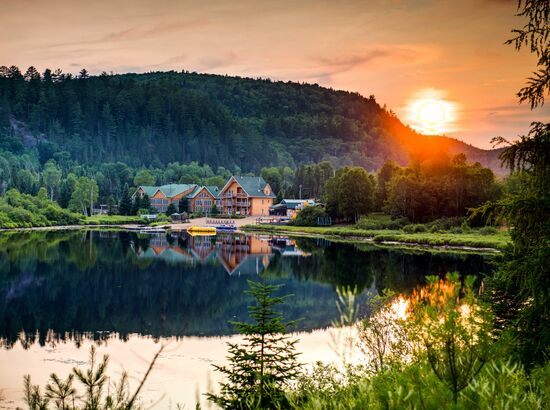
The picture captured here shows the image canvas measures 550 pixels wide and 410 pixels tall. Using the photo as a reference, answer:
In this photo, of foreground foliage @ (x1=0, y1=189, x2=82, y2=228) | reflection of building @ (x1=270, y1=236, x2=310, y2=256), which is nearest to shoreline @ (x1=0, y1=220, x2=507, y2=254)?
foreground foliage @ (x1=0, y1=189, x2=82, y2=228)

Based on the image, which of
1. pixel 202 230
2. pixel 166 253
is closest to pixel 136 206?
pixel 202 230

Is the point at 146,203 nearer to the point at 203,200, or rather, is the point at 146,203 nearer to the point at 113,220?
the point at 203,200

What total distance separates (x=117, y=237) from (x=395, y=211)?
3458cm

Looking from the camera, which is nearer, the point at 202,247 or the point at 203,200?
the point at 202,247

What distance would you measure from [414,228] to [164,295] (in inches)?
1668

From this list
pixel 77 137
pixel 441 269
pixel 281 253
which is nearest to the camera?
pixel 441 269

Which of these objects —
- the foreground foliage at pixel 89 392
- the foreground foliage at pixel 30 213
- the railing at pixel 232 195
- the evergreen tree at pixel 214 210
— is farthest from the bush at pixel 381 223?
the foreground foliage at pixel 89 392

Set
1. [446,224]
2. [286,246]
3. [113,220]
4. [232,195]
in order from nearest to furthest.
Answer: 1. [286,246]
2. [446,224]
3. [113,220]
4. [232,195]

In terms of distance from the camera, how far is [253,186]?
118 m

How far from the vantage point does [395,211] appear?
78.0 m

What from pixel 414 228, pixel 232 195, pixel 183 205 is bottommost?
pixel 414 228

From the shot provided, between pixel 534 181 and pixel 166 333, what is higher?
pixel 534 181

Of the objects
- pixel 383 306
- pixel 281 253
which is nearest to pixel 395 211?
pixel 281 253

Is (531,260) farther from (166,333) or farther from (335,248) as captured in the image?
(335,248)
